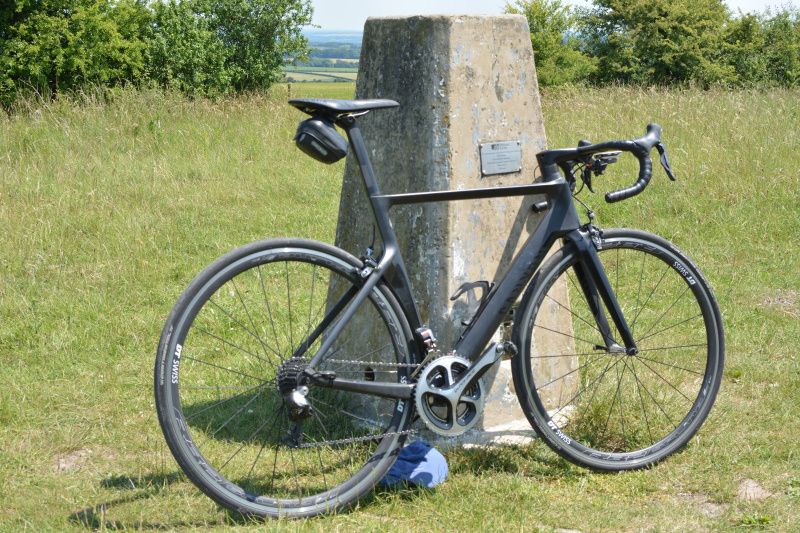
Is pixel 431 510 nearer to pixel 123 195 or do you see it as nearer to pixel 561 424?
pixel 561 424

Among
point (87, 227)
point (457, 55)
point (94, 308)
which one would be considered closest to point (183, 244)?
point (87, 227)

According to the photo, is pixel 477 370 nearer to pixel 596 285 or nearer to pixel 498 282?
pixel 498 282

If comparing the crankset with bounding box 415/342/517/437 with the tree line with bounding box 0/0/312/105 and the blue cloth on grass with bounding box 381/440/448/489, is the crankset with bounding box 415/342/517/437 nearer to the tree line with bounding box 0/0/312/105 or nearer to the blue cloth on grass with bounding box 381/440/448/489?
the blue cloth on grass with bounding box 381/440/448/489

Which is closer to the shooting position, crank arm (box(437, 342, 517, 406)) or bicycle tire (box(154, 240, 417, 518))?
bicycle tire (box(154, 240, 417, 518))

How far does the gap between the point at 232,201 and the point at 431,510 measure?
538cm

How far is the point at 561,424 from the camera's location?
15.3ft

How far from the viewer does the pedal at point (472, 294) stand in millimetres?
4250

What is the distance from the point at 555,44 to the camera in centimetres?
5881

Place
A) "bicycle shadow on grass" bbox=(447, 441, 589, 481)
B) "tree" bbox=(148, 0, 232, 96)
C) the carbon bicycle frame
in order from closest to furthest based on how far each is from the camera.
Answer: the carbon bicycle frame < "bicycle shadow on grass" bbox=(447, 441, 589, 481) < "tree" bbox=(148, 0, 232, 96)

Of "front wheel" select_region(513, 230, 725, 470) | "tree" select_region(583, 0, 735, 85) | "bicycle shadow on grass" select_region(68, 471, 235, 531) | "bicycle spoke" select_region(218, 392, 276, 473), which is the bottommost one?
"bicycle shadow on grass" select_region(68, 471, 235, 531)

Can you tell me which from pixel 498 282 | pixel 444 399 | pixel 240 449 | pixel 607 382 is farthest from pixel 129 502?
pixel 607 382

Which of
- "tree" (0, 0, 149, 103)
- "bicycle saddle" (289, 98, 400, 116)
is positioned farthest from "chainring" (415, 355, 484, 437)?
"tree" (0, 0, 149, 103)

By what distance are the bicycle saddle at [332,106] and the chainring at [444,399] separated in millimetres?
1010

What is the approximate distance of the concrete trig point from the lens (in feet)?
14.1
